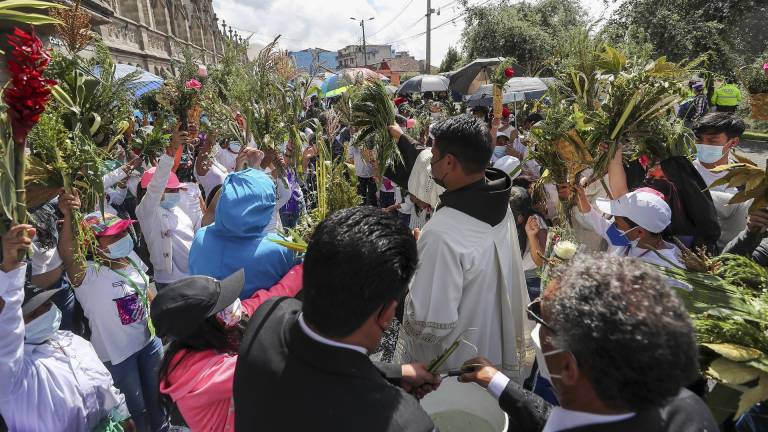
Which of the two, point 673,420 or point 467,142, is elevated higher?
point 467,142

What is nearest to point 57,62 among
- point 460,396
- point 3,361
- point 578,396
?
point 3,361

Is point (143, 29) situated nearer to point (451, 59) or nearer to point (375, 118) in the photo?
point (451, 59)

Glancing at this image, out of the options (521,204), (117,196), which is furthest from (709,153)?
(117,196)

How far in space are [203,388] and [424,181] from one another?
1932 mm

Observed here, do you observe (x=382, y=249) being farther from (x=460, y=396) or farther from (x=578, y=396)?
(x=460, y=396)

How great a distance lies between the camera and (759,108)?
2463 millimetres

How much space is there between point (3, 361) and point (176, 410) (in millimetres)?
777

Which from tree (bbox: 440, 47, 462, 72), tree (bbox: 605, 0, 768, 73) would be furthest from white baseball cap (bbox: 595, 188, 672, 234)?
tree (bbox: 440, 47, 462, 72)

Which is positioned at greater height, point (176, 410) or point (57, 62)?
point (57, 62)

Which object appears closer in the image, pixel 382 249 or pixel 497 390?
pixel 382 249

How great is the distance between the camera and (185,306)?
1681 millimetres

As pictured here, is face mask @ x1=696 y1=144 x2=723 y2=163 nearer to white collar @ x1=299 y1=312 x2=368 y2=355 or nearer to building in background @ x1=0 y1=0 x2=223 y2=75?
white collar @ x1=299 y1=312 x2=368 y2=355

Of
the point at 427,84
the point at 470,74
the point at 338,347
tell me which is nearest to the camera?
the point at 338,347

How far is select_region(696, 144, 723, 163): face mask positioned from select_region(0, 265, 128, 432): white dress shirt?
4.94 meters
